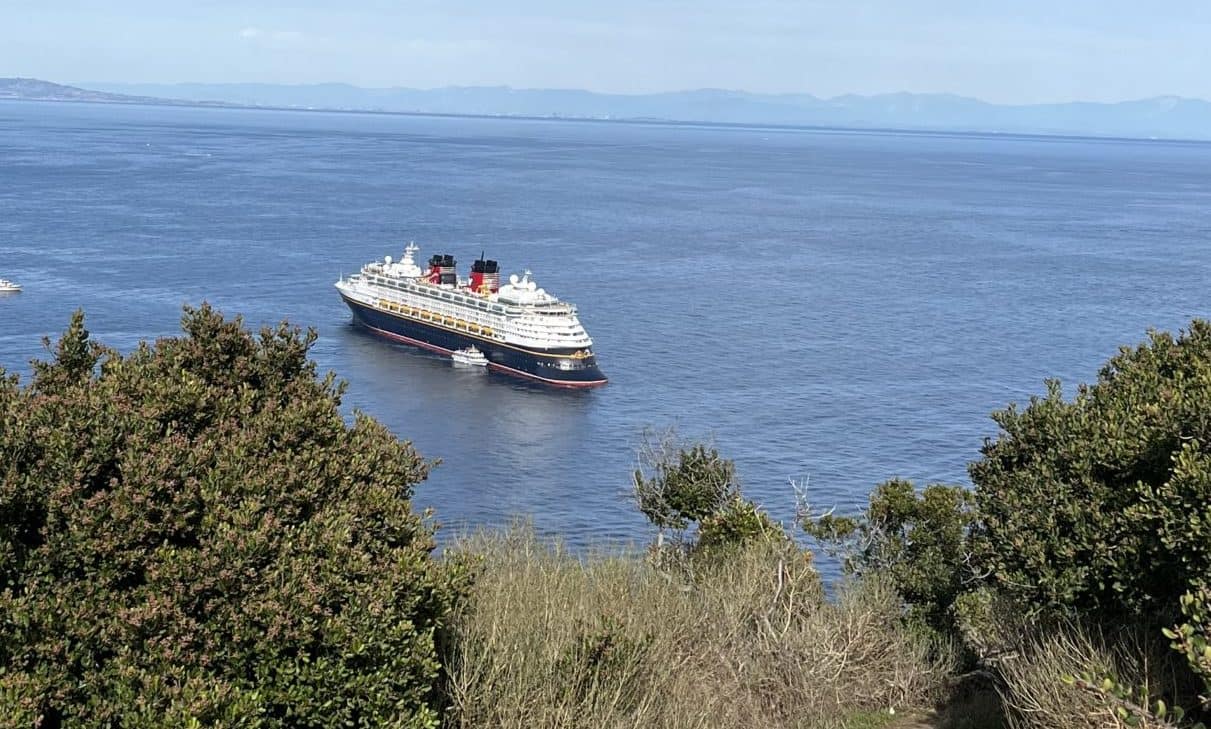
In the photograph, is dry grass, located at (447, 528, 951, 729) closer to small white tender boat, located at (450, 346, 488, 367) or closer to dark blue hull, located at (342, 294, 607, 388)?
dark blue hull, located at (342, 294, 607, 388)

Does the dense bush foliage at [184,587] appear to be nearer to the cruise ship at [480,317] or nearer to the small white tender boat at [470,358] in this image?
the cruise ship at [480,317]

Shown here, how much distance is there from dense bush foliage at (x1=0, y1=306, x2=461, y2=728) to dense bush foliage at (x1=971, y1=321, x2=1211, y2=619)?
640cm

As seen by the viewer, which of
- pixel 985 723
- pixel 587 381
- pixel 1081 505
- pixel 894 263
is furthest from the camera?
pixel 894 263

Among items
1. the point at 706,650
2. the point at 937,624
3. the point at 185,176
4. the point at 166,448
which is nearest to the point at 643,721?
the point at 706,650

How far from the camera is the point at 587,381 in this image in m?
63.7

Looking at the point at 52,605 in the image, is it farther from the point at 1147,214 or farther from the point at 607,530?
the point at 1147,214

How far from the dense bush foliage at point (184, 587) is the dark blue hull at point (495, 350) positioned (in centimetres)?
5347

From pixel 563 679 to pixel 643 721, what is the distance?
99 cm

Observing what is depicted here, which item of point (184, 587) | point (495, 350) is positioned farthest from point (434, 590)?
point (495, 350)

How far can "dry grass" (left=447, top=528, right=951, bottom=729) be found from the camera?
12.9m

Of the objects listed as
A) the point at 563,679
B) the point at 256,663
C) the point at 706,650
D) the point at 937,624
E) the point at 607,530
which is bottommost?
the point at 607,530

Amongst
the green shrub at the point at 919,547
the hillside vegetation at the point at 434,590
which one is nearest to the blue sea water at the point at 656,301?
the green shrub at the point at 919,547

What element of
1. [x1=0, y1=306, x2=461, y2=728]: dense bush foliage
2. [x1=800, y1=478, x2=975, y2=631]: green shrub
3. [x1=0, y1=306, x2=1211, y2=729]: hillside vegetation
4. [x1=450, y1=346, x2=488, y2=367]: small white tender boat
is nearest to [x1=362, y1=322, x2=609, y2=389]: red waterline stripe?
[x1=450, y1=346, x2=488, y2=367]: small white tender boat

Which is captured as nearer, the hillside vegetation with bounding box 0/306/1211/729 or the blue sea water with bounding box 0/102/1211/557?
the hillside vegetation with bounding box 0/306/1211/729
